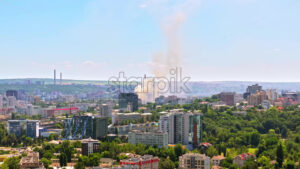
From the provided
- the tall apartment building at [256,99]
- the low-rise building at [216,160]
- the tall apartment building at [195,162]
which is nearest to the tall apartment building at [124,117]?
the tall apartment building at [256,99]

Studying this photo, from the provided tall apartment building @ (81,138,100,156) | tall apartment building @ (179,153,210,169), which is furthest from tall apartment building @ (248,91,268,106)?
tall apartment building @ (179,153,210,169)

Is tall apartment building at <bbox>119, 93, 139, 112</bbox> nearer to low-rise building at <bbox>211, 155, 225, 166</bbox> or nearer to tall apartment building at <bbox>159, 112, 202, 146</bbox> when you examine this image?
tall apartment building at <bbox>159, 112, 202, 146</bbox>

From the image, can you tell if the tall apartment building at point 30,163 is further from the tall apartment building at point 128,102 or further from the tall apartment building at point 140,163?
the tall apartment building at point 128,102

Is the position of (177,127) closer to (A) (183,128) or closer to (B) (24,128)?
(A) (183,128)

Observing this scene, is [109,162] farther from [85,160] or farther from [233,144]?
[233,144]

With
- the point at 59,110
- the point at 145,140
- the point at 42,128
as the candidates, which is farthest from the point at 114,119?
the point at 59,110

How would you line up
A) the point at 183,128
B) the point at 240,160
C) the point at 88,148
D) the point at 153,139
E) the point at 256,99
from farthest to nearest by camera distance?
the point at 256,99 → the point at 183,128 → the point at 153,139 → the point at 88,148 → the point at 240,160

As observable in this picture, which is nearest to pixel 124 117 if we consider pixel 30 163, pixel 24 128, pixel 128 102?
pixel 24 128

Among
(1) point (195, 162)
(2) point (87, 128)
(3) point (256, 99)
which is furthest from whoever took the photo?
(3) point (256, 99)
